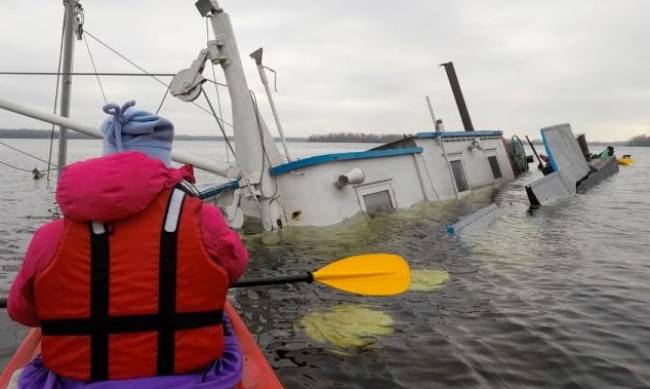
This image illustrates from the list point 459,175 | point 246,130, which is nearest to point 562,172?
point 459,175

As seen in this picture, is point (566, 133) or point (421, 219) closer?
point (421, 219)

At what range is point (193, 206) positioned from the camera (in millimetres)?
2324

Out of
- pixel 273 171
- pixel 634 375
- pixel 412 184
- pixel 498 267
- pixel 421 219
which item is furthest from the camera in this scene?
pixel 412 184

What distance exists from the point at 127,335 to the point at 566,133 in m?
23.4

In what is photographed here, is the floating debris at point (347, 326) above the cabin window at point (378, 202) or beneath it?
beneath

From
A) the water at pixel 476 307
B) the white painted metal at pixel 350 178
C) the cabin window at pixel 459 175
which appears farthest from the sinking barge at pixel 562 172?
the white painted metal at pixel 350 178

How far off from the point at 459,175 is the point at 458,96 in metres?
9.10

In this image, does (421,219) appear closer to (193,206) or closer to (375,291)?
(375,291)

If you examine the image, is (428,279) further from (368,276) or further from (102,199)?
(102,199)

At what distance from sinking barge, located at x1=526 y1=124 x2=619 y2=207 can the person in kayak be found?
1343 cm

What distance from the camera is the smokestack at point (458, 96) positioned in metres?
23.6

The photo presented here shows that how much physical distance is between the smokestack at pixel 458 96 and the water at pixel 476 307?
12981 mm

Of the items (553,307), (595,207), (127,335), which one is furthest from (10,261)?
(595,207)

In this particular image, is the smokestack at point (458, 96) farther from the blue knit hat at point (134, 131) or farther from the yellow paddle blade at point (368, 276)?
the blue knit hat at point (134, 131)
